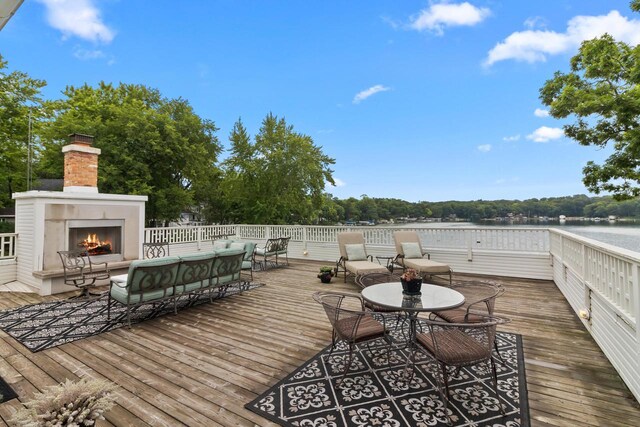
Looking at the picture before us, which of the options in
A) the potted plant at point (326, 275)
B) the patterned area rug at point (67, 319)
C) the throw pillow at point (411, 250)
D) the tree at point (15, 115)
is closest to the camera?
the patterned area rug at point (67, 319)

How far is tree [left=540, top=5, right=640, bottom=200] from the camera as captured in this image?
31.0 feet

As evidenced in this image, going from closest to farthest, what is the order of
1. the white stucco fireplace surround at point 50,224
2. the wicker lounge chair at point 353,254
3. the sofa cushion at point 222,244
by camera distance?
the white stucco fireplace surround at point 50,224 < the wicker lounge chair at point 353,254 < the sofa cushion at point 222,244

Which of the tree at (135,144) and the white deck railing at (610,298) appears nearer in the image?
the white deck railing at (610,298)

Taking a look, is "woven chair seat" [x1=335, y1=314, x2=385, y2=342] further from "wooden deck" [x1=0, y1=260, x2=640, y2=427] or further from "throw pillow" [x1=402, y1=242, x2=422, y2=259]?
"throw pillow" [x1=402, y1=242, x2=422, y2=259]

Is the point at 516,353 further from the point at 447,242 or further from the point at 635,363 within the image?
the point at 447,242

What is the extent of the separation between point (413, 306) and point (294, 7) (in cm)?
1278

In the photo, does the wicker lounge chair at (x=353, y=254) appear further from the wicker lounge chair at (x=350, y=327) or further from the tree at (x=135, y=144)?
the tree at (x=135, y=144)

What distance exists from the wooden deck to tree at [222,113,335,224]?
10.8 metres

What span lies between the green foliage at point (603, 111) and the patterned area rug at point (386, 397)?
11.1 meters

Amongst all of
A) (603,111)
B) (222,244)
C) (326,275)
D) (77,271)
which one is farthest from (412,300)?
(603,111)

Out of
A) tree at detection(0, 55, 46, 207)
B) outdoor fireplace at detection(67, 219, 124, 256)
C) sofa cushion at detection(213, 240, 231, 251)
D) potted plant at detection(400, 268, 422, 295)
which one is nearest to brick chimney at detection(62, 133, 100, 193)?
outdoor fireplace at detection(67, 219, 124, 256)

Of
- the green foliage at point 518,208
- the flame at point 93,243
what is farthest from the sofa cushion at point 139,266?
the green foliage at point 518,208

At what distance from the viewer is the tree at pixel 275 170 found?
48.4 ft

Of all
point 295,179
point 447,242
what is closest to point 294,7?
point 295,179
